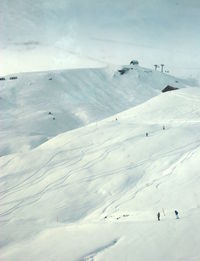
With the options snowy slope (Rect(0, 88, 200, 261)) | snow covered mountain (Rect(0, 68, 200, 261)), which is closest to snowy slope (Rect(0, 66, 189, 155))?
snow covered mountain (Rect(0, 68, 200, 261))

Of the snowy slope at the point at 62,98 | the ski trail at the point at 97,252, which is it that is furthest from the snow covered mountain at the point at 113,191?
the snowy slope at the point at 62,98

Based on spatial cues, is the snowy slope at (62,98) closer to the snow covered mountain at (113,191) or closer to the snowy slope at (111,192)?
the snow covered mountain at (113,191)

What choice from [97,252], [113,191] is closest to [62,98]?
[113,191]

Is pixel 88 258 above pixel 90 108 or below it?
below

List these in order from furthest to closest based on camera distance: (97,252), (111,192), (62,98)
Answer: (62,98)
(111,192)
(97,252)

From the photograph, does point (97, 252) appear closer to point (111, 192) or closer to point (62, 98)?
point (111, 192)

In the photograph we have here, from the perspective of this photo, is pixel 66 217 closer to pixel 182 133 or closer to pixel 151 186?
pixel 151 186

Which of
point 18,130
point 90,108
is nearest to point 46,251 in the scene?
point 18,130
